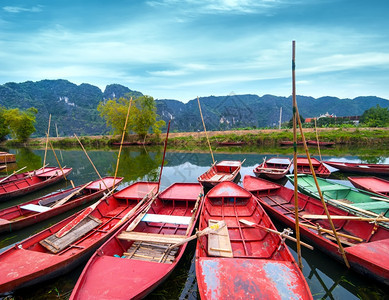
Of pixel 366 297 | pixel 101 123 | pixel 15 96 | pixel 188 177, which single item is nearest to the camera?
pixel 366 297

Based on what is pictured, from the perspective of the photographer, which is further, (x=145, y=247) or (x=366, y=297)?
(x=145, y=247)

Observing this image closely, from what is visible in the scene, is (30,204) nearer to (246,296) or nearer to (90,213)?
(90,213)

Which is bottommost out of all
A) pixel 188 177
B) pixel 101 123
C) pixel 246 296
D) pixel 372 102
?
pixel 188 177

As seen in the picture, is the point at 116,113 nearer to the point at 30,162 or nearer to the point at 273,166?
the point at 30,162

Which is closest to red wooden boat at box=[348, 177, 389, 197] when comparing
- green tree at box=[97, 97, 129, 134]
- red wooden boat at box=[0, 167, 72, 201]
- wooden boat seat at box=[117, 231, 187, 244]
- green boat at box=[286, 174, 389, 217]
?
green boat at box=[286, 174, 389, 217]

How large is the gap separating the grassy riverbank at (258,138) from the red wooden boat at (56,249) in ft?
109

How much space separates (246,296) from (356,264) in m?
3.46

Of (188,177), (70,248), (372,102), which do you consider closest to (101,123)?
(188,177)

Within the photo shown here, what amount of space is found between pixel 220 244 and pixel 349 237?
10.6 feet

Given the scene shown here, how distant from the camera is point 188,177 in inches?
627

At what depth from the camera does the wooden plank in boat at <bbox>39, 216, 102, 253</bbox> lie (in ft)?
18.2

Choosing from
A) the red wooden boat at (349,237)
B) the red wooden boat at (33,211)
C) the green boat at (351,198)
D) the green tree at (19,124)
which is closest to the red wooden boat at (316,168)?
the green boat at (351,198)

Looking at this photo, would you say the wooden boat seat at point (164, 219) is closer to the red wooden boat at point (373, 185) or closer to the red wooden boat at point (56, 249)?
the red wooden boat at point (56, 249)

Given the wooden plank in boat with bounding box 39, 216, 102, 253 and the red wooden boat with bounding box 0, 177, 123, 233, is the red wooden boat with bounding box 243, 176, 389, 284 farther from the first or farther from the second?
the red wooden boat with bounding box 0, 177, 123, 233
